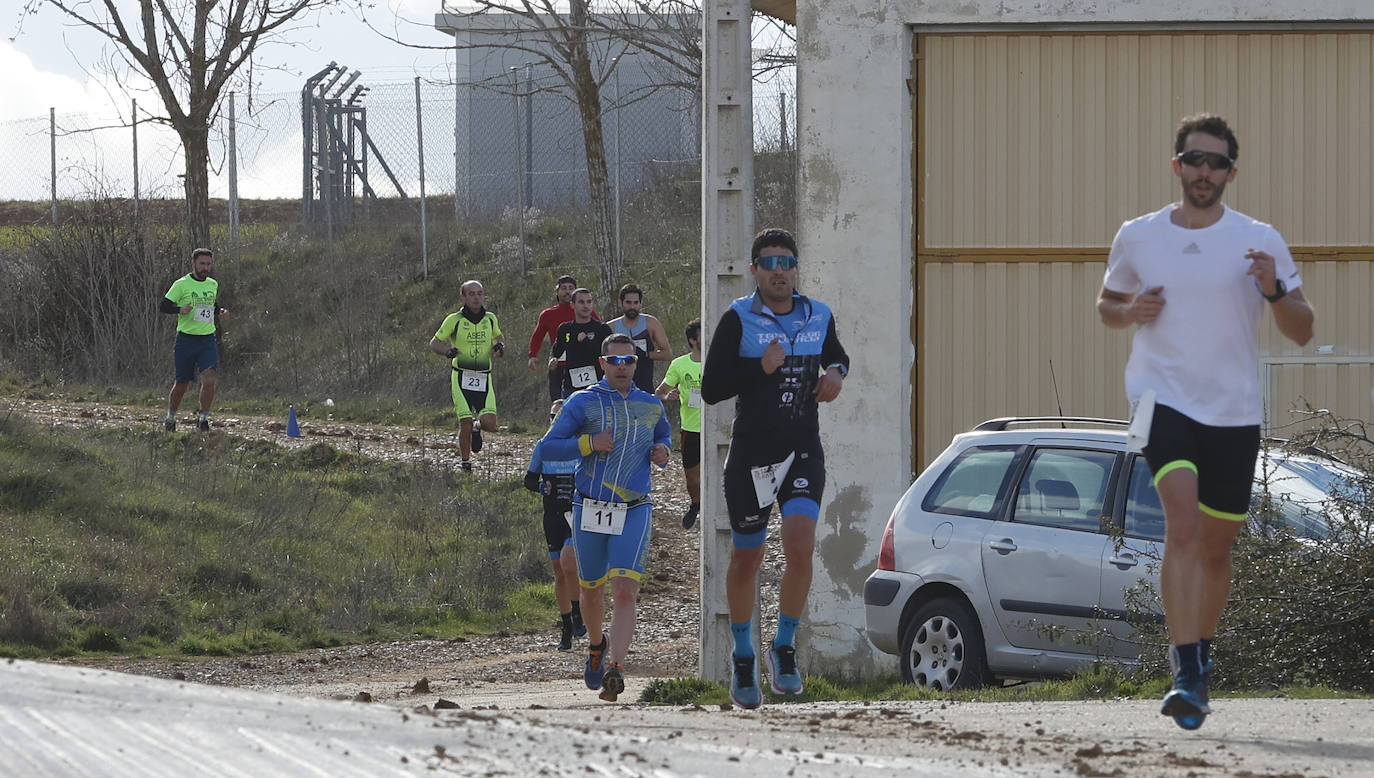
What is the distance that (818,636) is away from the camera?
472 inches

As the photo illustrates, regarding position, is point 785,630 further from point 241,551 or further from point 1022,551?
point 241,551

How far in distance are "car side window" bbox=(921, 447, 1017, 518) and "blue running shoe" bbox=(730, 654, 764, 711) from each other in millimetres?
2624

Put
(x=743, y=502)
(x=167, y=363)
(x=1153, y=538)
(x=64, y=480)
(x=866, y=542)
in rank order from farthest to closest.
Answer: (x=167, y=363) → (x=64, y=480) → (x=866, y=542) → (x=1153, y=538) → (x=743, y=502)

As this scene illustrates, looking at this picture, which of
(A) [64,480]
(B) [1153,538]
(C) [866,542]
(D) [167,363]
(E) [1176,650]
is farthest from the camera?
(D) [167,363]

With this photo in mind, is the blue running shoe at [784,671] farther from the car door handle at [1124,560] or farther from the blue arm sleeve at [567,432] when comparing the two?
the blue arm sleeve at [567,432]

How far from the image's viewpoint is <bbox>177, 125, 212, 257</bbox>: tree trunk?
99.0 ft

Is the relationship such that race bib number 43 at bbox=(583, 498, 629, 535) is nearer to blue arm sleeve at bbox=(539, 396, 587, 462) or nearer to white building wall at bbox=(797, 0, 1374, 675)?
blue arm sleeve at bbox=(539, 396, 587, 462)

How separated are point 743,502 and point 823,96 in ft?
16.1

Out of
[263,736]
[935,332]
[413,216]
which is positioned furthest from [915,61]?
[413,216]

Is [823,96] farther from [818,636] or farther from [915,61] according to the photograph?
[818,636]

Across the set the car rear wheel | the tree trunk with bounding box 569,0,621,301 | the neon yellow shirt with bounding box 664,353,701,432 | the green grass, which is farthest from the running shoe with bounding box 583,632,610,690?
the tree trunk with bounding box 569,0,621,301

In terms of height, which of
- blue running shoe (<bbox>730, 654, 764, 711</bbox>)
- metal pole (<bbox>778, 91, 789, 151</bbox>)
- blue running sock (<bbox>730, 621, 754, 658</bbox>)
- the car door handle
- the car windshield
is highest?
metal pole (<bbox>778, 91, 789, 151</bbox>)

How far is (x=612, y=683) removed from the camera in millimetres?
9969

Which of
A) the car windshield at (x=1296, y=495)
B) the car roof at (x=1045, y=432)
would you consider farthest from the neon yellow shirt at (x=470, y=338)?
the car windshield at (x=1296, y=495)
